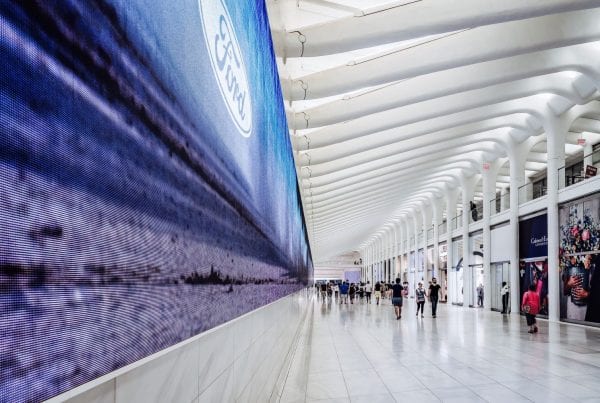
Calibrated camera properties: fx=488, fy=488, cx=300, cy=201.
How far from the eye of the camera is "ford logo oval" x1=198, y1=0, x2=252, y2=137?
7.80 feet

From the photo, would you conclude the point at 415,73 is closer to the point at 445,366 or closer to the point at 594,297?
the point at 445,366

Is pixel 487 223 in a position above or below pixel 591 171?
below

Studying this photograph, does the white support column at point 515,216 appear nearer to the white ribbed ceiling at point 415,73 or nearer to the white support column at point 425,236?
the white ribbed ceiling at point 415,73

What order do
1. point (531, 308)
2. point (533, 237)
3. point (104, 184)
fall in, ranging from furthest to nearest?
1. point (533, 237)
2. point (531, 308)
3. point (104, 184)

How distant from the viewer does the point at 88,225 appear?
1165mm

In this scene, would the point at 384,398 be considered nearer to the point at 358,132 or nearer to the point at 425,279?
the point at 358,132

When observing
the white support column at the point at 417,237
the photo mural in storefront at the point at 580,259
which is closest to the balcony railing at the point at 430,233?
the white support column at the point at 417,237

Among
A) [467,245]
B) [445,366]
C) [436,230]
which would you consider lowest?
[445,366]

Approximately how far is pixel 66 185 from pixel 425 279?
1584 inches

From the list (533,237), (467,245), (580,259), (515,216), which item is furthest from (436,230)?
(580,259)

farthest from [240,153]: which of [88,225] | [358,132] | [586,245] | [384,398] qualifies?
[586,245]

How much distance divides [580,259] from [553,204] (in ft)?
8.83

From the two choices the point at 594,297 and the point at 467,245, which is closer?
the point at 594,297

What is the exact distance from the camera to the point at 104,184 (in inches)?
49.2
